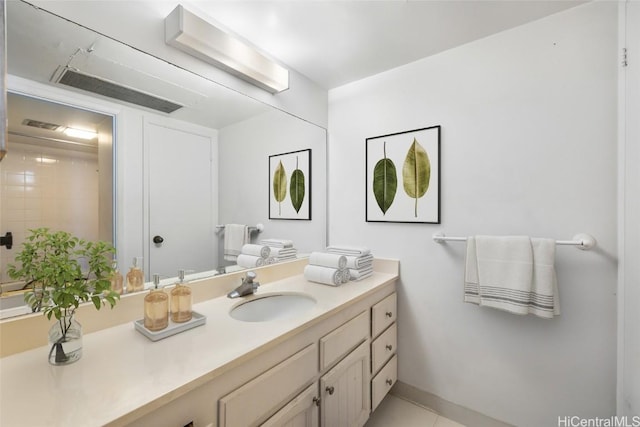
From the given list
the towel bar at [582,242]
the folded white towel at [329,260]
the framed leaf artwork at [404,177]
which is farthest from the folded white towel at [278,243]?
the towel bar at [582,242]

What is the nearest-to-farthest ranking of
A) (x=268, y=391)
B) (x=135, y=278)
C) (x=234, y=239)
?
(x=268, y=391) < (x=135, y=278) < (x=234, y=239)

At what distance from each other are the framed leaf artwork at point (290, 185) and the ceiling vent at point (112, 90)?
70cm

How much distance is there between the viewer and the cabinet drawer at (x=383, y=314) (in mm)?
1547

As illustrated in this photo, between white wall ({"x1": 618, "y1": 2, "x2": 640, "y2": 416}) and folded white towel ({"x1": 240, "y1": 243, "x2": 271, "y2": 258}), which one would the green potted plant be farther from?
white wall ({"x1": 618, "y1": 2, "x2": 640, "y2": 416})

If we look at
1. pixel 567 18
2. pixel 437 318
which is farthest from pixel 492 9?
pixel 437 318

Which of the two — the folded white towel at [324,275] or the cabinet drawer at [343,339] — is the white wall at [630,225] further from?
the folded white towel at [324,275]

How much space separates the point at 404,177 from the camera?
177cm

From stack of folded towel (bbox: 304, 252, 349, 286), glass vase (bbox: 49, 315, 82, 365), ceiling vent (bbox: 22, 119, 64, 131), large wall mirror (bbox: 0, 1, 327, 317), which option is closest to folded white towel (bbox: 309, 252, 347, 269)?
stack of folded towel (bbox: 304, 252, 349, 286)

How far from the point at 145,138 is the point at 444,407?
6.99 feet

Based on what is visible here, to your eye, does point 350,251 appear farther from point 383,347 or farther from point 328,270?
point 383,347

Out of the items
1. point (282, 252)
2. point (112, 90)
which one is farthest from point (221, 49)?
point (282, 252)

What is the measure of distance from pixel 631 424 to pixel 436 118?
159 cm

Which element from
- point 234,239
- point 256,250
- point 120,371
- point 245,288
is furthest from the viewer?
point 256,250

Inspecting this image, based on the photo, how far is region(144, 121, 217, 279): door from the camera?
1.23 meters
